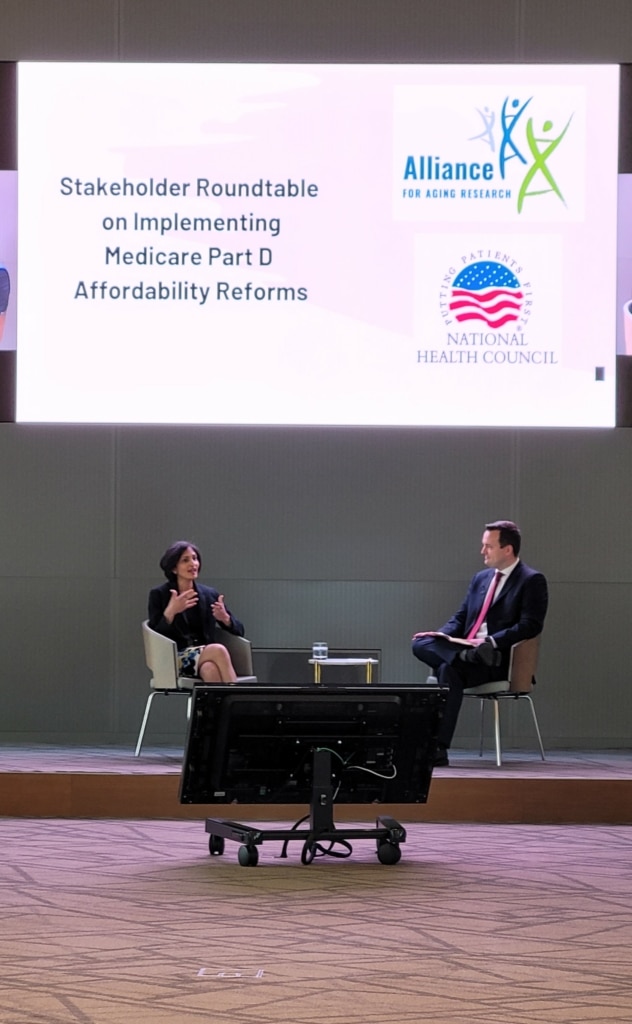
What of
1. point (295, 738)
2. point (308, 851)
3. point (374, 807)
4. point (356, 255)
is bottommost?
point (374, 807)

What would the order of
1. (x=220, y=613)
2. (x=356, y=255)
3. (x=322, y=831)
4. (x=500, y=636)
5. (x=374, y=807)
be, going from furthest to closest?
(x=356, y=255) → (x=220, y=613) → (x=500, y=636) → (x=374, y=807) → (x=322, y=831)

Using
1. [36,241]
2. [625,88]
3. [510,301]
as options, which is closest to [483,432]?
[510,301]

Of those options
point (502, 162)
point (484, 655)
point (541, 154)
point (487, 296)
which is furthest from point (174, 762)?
point (541, 154)

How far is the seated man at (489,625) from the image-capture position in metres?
6.71

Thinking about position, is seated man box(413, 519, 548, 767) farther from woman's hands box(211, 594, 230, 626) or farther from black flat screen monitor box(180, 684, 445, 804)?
black flat screen monitor box(180, 684, 445, 804)

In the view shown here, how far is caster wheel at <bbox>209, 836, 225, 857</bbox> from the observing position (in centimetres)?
507

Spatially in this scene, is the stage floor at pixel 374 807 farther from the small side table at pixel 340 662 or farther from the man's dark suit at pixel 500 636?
the small side table at pixel 340 662

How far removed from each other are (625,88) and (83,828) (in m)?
4.53

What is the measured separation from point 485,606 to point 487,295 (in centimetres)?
163

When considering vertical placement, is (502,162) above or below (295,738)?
above

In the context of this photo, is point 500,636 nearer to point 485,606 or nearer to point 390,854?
point 485,606

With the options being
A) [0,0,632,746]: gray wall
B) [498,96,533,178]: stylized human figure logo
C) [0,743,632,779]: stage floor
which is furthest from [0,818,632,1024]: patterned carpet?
[498,96,533,178]: stylized human figure logo

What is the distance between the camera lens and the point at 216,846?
5.08 meters

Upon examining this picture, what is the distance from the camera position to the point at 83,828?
229 inches
